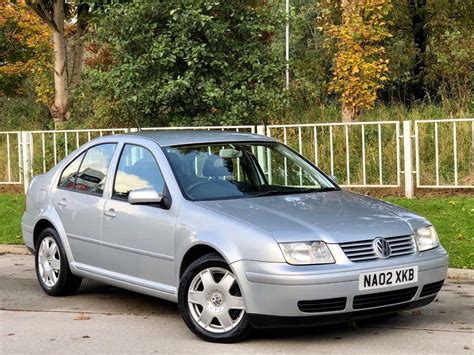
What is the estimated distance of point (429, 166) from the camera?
12625 mm

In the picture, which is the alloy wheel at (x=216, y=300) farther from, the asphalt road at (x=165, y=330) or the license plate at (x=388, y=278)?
the license plate at (x=388, y=278)

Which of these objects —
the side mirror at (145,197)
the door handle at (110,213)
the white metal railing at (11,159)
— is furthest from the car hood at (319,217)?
the white metal railing at (11,159)

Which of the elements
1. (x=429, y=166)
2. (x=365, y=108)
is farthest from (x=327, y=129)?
(x=365, y=108)

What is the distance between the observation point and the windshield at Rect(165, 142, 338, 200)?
604cm

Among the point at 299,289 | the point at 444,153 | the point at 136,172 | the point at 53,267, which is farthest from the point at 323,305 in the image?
the point at 444,153

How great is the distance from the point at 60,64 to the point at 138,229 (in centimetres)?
1356

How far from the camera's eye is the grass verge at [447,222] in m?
8.52

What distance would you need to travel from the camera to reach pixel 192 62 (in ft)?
44.1

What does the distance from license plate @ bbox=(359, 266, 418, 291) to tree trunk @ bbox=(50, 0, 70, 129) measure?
46.1 ft

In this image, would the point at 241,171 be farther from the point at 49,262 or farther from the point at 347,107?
the point at 347,107

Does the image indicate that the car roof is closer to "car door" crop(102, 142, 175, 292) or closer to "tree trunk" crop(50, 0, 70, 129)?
"car door" crop(102, 142, 175, 292)

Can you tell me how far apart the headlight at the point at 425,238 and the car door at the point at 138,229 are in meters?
1.86

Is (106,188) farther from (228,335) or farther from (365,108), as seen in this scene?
(365,108)

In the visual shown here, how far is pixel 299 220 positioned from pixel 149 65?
9019 mm
